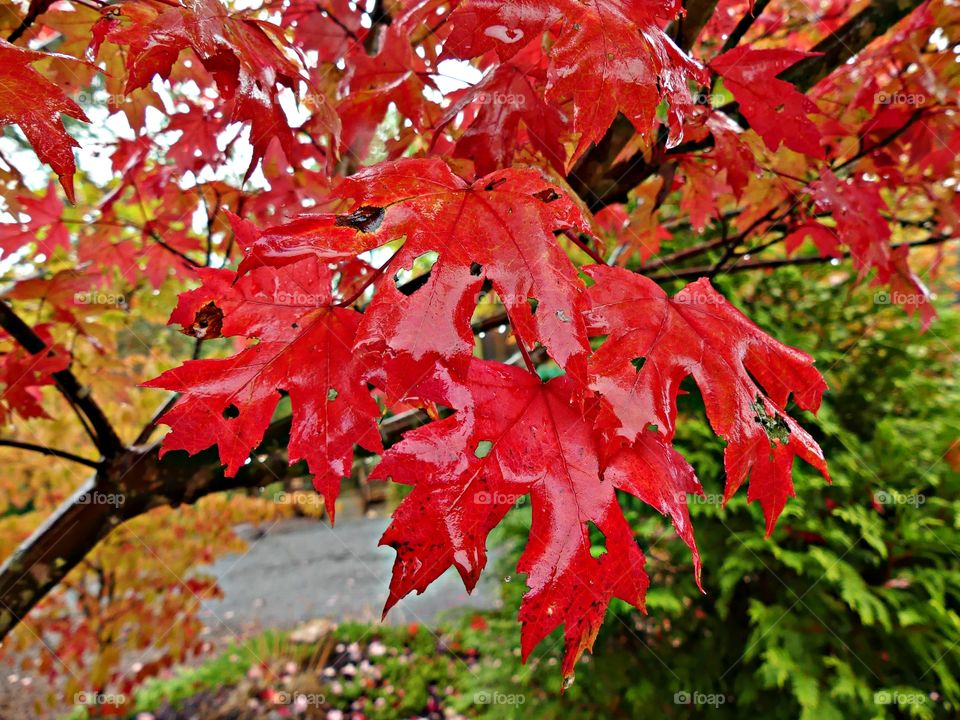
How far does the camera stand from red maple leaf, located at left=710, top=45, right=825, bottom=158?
3.70 feet

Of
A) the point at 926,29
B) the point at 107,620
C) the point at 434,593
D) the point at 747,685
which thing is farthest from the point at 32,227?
the point at 434,593

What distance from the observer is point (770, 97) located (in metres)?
1.15

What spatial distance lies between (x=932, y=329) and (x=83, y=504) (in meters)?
3.60

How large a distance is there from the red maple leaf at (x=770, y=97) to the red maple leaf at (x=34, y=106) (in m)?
1.13

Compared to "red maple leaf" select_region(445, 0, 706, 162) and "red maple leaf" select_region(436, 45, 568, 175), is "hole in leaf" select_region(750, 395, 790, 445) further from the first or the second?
"red maple leaf" select_region(436, 45, 568, 175)

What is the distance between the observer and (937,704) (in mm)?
2482

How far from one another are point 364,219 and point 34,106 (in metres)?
0.47

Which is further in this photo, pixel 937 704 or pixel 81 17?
pixel 937 704

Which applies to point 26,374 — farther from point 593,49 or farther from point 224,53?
point 593,49

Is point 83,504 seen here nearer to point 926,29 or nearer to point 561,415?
point 561,415

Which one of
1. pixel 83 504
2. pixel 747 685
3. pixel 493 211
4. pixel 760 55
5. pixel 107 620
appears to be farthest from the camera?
pixel 107 620

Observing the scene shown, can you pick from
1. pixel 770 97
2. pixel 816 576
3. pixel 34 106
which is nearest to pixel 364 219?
pixel 34 106

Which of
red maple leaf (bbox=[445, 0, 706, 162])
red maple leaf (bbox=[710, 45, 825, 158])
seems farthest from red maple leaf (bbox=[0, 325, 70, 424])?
red maple leaf (bbox=[710, 45, 825, 158])

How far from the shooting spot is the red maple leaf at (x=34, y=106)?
742mm
